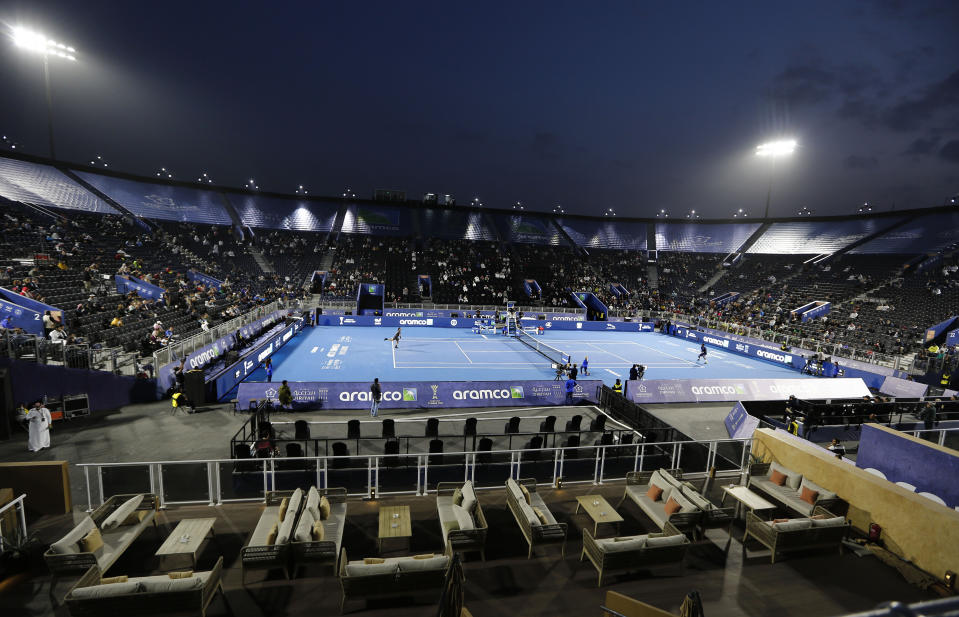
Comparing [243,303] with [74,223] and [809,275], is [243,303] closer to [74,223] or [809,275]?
[74,223]

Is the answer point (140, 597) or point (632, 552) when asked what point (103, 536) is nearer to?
point (140, 597)

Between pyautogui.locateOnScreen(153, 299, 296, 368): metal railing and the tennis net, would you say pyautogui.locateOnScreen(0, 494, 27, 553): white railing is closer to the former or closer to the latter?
pyautogui.locateOnScreen(153, 299, 296, 368): metal railing

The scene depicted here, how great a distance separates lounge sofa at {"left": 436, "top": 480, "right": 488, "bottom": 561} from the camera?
6.50 m

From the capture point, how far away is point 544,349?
31.1 meters

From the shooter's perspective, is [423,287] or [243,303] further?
[423,287]

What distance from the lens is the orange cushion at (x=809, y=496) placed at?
26.7 feet

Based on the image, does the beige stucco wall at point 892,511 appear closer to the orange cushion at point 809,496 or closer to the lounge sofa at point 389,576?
the orange cushion at point 809,496

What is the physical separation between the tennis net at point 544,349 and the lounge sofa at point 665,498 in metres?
16.1

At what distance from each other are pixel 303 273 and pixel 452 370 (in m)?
31.6

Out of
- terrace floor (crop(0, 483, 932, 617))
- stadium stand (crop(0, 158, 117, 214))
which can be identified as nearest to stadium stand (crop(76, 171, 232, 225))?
stadium stand (crop(0, 158, 117, 214))

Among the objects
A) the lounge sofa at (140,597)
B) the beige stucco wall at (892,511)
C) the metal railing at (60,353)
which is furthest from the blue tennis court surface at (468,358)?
the lounge sofa at (140,597)

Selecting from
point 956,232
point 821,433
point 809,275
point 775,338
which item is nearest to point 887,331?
point 775,338

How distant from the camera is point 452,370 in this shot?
2423cm

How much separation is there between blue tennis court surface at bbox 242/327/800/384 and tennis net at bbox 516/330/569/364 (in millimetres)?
499
